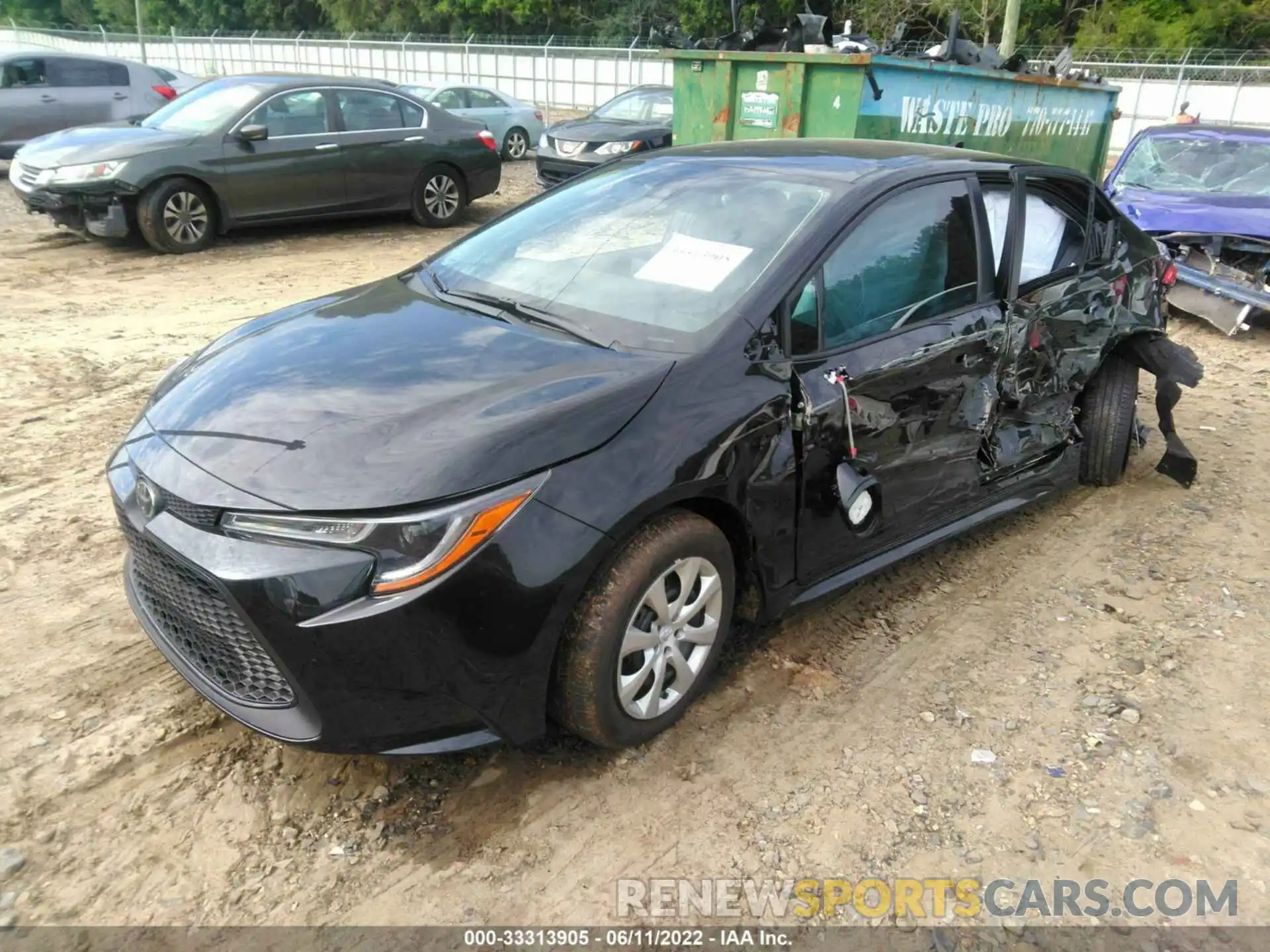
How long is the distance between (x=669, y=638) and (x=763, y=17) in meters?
25.6

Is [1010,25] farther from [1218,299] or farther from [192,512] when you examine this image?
[192,512]

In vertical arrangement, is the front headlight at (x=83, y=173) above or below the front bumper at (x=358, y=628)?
above

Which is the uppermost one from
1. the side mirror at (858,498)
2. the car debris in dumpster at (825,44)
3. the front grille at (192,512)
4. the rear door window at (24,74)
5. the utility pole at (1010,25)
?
the utility pole at (1010,25)

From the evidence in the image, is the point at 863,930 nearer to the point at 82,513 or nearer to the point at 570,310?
the point at 570,310

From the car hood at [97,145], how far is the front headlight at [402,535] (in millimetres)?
7575

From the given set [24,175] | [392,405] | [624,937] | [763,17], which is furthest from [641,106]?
[763,17]

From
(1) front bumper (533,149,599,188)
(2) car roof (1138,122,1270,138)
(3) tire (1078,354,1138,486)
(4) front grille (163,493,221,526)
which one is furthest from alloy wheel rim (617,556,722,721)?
(1) front bumper (533,149,599,188)

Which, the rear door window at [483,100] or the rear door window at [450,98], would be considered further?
the rear door window at [483,100]

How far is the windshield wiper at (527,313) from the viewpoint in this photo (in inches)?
115

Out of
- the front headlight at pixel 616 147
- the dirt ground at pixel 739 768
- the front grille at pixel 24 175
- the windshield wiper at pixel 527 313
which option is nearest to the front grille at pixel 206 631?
the dirt ground at pixel 739 768

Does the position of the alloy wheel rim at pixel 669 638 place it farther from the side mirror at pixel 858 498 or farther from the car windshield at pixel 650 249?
the car windshield at pixel 650 249

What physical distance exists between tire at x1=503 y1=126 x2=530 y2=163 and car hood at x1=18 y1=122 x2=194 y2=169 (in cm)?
954

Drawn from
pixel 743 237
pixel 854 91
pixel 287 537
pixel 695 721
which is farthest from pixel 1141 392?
pixel 287 537

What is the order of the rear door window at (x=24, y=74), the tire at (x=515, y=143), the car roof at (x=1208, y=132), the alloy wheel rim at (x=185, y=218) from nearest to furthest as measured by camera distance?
the alloy wheel rim at (x=185, y=218) → the car roof at (x=1208, y=132) → the rear door window at (x=24, y=74) → the tire at (x=515, y=143)
